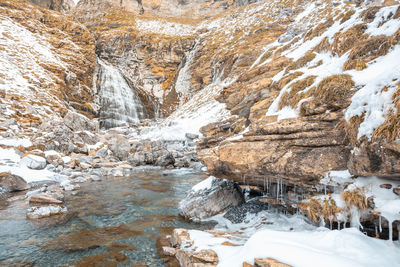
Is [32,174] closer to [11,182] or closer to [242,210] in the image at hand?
[11,182]

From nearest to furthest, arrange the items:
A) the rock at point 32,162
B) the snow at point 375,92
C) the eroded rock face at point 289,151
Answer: the snow at point 375,92 < the eroded rock face at point 289,151 < the rock at point 32,162

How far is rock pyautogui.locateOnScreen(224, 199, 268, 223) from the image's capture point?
7180mm

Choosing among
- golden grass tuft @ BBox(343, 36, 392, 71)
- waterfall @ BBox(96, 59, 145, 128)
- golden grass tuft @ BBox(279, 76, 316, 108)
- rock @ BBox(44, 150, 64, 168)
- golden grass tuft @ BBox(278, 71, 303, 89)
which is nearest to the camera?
golden grass tuft @ BBox(343, 36, 392, 71)

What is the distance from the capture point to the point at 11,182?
11086 millimetres

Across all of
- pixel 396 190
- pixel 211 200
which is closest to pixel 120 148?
pixel 211 200

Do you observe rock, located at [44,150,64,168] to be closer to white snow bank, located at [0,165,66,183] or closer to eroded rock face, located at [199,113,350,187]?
white snow bank, located at [0,165,66,183]

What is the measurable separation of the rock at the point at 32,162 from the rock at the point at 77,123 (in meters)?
12.8

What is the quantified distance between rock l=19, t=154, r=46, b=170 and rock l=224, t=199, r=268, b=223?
14192 millimetres

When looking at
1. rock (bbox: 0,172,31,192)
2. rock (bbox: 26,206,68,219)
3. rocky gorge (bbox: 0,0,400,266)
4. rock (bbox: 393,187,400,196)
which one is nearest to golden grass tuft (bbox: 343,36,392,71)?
rocky gorge (bbox: 0,0,400,266)

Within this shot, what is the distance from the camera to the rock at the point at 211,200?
306 inches

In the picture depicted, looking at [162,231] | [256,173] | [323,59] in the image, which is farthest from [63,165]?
[323,59]

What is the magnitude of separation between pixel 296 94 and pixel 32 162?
56.3 ft

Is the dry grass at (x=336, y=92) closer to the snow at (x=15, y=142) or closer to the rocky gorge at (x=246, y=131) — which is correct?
the rocky gorge at (x=246, y=131)

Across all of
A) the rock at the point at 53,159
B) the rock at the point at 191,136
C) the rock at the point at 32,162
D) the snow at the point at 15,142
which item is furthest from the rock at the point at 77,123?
the rock at the point at 191,136
